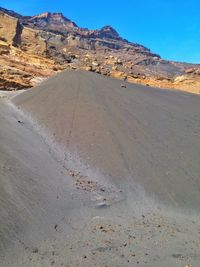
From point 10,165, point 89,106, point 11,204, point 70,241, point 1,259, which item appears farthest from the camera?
point 89,106

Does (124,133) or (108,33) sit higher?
(108,33)

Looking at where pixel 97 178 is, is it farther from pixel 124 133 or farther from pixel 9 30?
pixel 9 30

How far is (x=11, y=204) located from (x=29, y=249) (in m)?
0.98

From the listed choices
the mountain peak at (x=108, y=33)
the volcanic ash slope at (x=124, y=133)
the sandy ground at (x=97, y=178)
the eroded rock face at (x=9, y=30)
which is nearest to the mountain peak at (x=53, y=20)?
the mountain peak at (x=108, y=33)

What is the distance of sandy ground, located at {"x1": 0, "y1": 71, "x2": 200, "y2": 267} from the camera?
4551 millimetres

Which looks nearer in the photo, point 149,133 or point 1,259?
point 1,259

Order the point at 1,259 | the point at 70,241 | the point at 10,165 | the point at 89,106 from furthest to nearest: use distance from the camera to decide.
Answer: the point at 89,106
the point at 10,165
the point at 70,241
the point at 1,259

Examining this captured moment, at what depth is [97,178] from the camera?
6.99 metres

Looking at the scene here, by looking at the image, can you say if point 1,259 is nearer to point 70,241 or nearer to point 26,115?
point 70,241

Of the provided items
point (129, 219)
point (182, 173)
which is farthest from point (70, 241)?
point (182, 173)

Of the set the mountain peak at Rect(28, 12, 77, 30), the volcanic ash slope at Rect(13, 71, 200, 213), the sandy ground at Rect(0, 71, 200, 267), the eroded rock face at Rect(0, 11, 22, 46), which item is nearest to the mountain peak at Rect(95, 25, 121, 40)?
the mountain peak at Rect(28, 12, 77, 30)

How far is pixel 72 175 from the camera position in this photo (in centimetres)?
682

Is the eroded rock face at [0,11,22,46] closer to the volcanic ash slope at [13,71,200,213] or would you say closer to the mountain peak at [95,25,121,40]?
the volcanic ash slope at [13,71,200,213]

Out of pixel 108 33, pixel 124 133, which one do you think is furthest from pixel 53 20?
pixel 124 133
